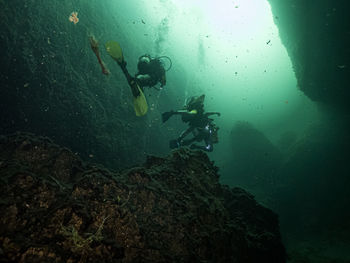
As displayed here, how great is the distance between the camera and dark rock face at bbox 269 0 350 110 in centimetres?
889

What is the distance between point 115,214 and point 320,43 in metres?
12.8

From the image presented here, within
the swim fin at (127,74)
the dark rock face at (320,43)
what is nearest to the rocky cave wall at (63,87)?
the swim fin at (127,74)

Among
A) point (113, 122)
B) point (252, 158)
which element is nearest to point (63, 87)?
point (113, 122)

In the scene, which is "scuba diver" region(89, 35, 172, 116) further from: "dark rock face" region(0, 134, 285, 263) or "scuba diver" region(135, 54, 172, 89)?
"dark rock face" region(0, 134, 285, 263)

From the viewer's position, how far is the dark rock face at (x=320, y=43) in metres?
8.89

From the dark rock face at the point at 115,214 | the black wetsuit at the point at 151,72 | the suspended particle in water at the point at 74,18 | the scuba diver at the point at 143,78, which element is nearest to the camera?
the dark rock face at the point at 115,214

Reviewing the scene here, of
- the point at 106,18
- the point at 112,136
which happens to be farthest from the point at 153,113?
Answer: the point at 106,18

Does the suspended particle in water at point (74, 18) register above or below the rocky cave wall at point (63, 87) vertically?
above

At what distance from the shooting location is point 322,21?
9.35 m

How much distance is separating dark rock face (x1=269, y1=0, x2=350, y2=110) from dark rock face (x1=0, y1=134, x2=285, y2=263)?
9.59m

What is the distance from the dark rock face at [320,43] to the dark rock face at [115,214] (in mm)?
9588

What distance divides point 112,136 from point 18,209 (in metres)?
8.21

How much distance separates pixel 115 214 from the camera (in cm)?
226

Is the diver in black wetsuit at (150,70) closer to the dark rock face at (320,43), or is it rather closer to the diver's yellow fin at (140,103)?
the diver's yellow fin at (140,103)
